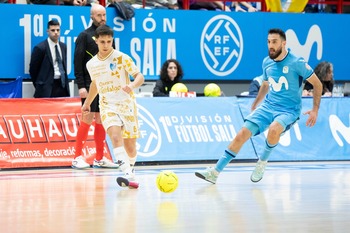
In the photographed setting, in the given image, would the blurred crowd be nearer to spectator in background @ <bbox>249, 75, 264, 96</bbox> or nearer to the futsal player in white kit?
spectator in background @ <bbox>249, 75, 264, 96</bbox>

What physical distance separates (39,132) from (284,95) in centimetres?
467

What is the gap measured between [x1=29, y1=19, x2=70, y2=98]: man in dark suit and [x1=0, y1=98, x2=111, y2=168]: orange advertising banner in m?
0.82

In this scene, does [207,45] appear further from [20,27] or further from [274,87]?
[274,87]

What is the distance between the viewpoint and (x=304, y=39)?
18688 mm

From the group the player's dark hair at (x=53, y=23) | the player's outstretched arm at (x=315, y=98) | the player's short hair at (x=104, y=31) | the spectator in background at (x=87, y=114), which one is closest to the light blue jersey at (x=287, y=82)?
the player's outstretched arm at (x=315, y=98)

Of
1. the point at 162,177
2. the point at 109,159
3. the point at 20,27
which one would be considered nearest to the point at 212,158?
the point at 109,159

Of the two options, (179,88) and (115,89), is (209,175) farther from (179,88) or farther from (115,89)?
(179,88)

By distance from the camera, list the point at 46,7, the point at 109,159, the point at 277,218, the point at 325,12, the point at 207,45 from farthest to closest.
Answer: the point at 325,12 → the point at 207,45 → the point at 46,7 → the point at 109,159 → the point at 277,218

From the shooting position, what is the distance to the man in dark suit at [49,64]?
1563 centimetres

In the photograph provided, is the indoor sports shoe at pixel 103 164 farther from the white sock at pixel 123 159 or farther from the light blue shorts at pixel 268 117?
the light blue shorts at pixel 268 117

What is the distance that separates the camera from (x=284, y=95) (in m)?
12.0

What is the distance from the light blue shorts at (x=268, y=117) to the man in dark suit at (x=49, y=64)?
16.2 feet

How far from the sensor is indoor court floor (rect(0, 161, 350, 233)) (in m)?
7.62

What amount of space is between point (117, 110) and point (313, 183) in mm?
2808
